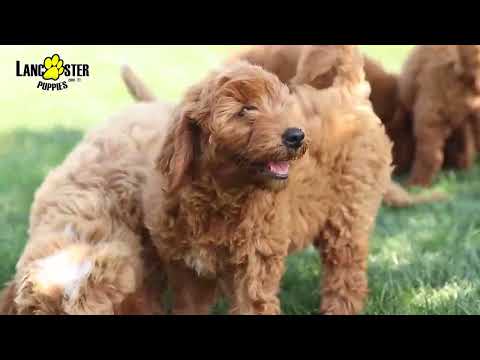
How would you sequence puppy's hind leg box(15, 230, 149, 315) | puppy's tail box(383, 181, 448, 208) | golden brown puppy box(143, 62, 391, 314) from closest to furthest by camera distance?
puppy's hind leg box(15, 230, 149, 315)
golden brown puppy box(143, 62, 391, 314)
puppy's tail box(383, 181, 448, 208)

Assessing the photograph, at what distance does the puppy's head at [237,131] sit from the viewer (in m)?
3.45

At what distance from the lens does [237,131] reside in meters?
3.50

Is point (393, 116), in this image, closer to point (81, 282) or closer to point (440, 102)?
point (440, 102)

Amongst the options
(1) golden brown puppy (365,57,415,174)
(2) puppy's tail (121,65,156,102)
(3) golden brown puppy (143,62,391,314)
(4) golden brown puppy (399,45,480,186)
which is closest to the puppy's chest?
(3) golden brown puppy (143,62,391,314)

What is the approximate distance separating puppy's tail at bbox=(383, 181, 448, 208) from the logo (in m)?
2.67

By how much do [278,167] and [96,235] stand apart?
99cm

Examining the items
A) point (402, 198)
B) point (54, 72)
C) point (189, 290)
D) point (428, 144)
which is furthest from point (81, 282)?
point (428, 144)

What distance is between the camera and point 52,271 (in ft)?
11.1

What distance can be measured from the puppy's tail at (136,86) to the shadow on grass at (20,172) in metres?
1.27

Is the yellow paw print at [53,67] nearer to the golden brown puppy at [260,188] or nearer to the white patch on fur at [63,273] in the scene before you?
the golden brown puppy at [260,188]

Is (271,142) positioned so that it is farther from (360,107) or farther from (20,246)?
(20,246)

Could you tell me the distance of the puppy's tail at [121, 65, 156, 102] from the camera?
229 inches

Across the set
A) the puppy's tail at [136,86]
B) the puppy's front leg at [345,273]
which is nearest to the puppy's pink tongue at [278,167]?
the puppy's front leg at [345,273]

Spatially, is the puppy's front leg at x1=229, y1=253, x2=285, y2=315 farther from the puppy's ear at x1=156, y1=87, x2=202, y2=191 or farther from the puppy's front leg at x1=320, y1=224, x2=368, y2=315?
the puppy's front leg at x1=320, y1=224, x2=368, y2=315
